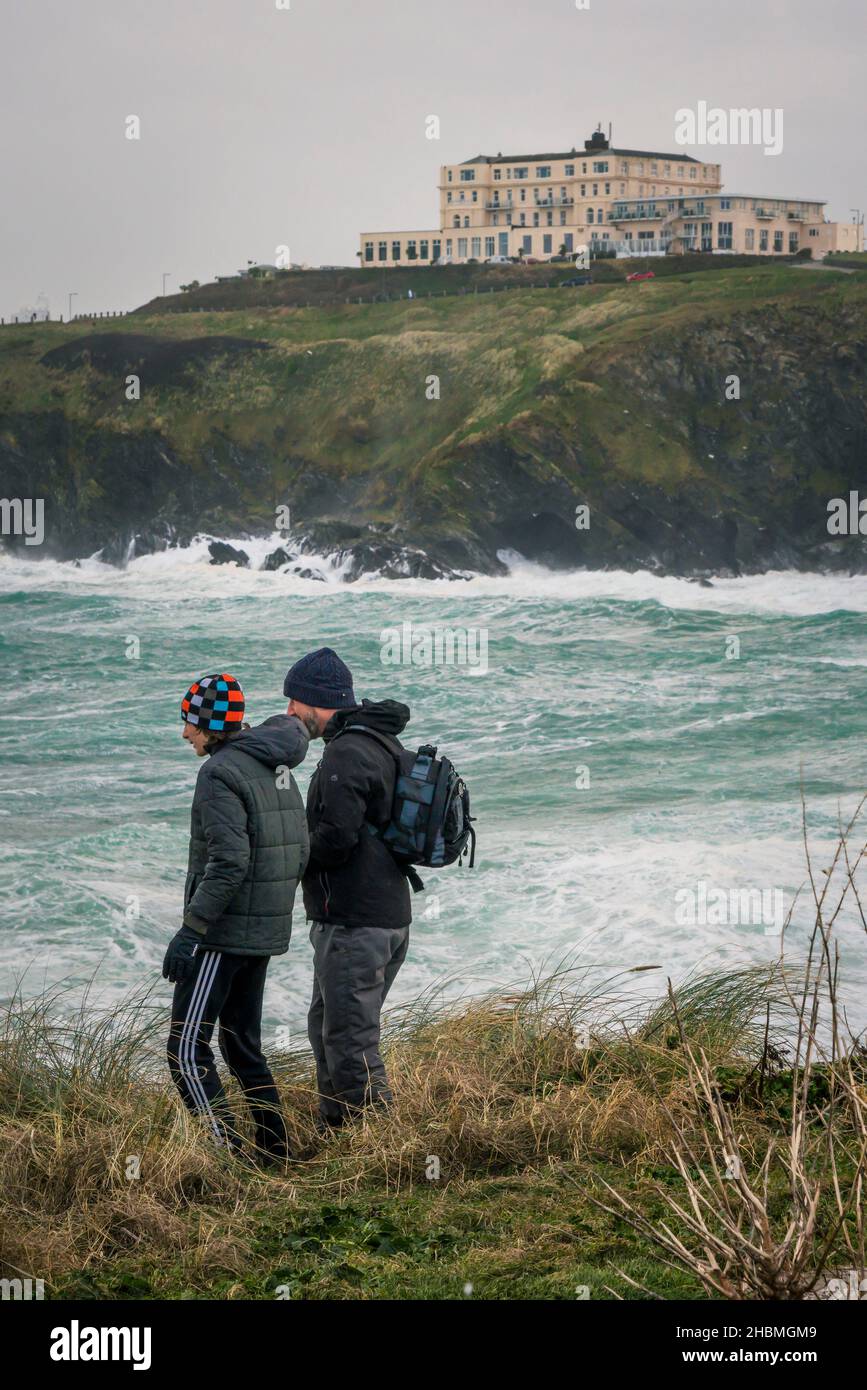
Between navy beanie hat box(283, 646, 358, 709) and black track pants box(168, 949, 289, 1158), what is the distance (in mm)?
996

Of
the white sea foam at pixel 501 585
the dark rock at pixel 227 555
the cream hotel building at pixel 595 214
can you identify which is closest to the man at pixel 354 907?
the white sea foam at pixel 501 585

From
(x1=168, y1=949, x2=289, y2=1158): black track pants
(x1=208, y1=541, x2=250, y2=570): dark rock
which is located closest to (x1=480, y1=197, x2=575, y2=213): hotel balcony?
(x1=208, y1=541, x2=250, y2=570): dark rock

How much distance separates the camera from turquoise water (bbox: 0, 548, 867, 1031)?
38.4 feet

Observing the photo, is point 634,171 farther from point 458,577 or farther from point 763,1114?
point 763,1114

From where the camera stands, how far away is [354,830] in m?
5.26

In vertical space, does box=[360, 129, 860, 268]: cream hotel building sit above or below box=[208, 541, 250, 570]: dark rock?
above

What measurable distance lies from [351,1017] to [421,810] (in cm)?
82

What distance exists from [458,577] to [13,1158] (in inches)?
1753

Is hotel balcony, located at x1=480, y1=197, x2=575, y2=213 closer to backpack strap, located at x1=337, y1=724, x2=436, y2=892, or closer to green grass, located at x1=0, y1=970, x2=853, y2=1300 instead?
green grass, located at x1=0, y1=970, x2=853, y2=1300

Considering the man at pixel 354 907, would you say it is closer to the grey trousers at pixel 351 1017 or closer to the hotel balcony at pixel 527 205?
the grey trousers at pixel 351 1017

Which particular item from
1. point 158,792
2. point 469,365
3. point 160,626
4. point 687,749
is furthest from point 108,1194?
point 469,365

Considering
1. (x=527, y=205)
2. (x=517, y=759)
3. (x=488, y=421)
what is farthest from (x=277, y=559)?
(x=527, y=205)

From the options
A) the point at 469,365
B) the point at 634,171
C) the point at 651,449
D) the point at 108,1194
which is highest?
the point at 634,171
